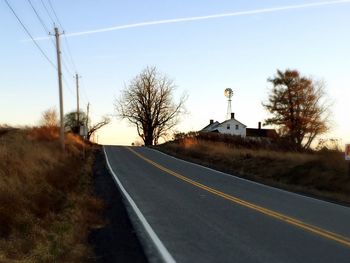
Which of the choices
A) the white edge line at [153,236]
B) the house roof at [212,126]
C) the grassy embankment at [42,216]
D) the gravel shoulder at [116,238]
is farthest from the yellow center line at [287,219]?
the house roof at [212,126]

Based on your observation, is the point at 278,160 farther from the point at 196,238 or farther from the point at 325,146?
the point at 196,238

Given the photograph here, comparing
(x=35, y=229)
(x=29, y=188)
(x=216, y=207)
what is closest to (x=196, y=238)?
(x=35, y=229)

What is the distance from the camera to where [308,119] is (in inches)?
3073

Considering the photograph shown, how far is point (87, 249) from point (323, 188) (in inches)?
555

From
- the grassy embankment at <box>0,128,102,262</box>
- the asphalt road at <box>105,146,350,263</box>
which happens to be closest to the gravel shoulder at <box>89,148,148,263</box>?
the grassy embankment at <box>0,128,102,262</box>

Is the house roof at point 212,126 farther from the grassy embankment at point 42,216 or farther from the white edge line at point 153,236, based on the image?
the white edge line at point 153,236

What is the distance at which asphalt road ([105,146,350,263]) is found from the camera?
8.62 meters

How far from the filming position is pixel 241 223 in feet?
37.8

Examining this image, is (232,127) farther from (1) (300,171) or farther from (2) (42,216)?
(2) (42,216)

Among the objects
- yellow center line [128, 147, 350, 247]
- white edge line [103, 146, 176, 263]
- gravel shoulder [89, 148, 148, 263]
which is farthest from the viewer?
yellow center line [128, 147, 350, 247]

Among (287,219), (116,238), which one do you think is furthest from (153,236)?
(287,219)

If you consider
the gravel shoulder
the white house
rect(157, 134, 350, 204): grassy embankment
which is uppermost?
the white house

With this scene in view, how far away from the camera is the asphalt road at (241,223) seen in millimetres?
8625

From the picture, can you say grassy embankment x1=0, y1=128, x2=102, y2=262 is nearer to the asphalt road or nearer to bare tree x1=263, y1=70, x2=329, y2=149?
the asphalt road
